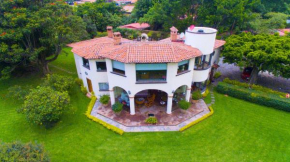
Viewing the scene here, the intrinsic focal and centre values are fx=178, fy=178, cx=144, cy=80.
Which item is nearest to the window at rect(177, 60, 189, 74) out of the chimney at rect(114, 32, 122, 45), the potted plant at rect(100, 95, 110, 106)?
the chimney at rect(114, 32, 122, 45)

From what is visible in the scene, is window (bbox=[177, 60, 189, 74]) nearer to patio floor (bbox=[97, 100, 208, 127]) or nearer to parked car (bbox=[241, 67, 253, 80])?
patio floor (bbox=[97, 100, 208, 127])

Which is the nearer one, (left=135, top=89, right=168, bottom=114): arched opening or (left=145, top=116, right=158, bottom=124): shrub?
Result: (left=145, top=116, right=158, bottom=124): shrub

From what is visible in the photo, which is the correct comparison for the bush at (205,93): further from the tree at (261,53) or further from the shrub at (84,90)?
the shrub at (84,90)

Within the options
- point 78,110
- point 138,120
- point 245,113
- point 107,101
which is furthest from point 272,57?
point 78,110

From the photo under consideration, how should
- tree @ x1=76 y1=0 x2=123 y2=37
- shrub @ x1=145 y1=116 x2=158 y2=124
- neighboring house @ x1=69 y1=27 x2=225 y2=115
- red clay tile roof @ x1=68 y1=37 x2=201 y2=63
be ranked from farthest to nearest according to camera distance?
tree @ x1=76 y1=0 x2=123 y2=37 → shrub @ x1=145 y1=116 x2=158 y2=124 → neighboring house @ x1=69 y1=27 x2=225 y2=115 → red clay tile roof @ x1=68 y1=37 x2=201 y2=63

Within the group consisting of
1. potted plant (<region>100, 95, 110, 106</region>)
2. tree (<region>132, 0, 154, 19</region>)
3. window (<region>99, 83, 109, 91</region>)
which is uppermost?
tree (<region>132, 0, 154, 19</region>)

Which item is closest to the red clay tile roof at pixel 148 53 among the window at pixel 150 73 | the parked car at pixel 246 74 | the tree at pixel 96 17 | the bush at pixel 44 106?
the window at pixel 150 73

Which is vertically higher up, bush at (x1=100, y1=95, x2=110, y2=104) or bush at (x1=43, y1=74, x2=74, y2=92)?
bush at (x1=43, y1=74, x2=74, y2=92)
